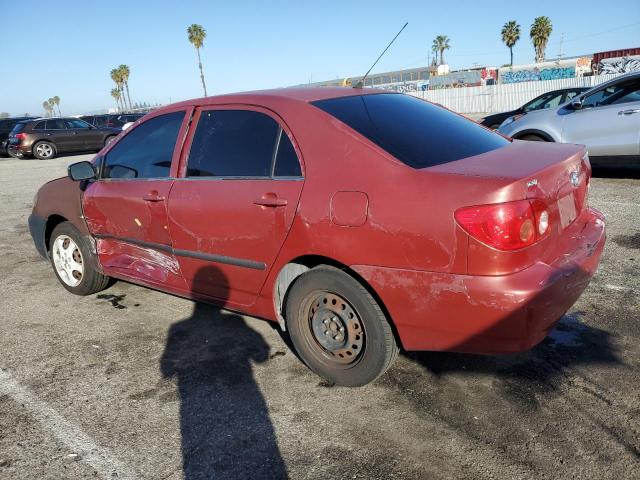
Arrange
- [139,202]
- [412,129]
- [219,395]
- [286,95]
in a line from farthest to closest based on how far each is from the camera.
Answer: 1. [139,202]
2. [286,95]
3. [412,129]
4. [219,395]

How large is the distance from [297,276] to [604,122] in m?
6.61

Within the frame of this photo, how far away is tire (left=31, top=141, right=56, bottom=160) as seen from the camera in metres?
19.8

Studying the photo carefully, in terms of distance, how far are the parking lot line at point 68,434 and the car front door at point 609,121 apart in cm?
763

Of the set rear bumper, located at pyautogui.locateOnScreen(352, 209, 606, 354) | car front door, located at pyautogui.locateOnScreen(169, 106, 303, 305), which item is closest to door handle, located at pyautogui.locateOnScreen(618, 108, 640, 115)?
rear bumper, located at pyautogui.locateOnScreen(352, 209, 606, 354)

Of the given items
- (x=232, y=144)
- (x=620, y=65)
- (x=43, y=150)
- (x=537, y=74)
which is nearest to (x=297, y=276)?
(x=232, y=144)

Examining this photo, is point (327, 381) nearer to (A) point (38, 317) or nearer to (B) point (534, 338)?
(B) point (534, 338)

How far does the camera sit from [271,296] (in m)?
3.13

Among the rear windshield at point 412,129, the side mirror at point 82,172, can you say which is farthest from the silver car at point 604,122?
the side mirror at point 82,172

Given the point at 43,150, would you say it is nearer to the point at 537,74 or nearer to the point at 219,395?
the point at 219,395

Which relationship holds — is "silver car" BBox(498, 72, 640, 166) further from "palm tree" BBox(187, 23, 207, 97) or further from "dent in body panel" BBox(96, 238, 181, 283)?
"palm tree" BBox(187, 23, 207, 97)

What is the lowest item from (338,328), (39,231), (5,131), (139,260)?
(338,328)

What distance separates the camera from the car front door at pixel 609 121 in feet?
24.4

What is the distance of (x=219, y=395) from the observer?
2938mm

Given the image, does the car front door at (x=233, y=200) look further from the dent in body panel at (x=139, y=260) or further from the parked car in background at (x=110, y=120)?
the parked car in background at (x=110, y=120)
